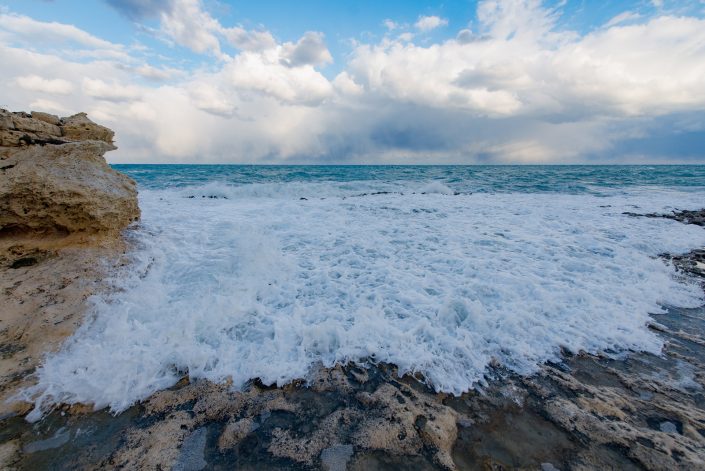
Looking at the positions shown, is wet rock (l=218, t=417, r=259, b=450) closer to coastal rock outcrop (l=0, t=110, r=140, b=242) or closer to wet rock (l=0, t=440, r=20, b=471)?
wet rock (l=0, t=440, r=20, b=471)

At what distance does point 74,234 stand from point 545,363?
7.37 meters

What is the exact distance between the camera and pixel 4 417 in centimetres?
246

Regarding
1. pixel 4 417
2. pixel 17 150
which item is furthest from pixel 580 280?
pixel 17 150

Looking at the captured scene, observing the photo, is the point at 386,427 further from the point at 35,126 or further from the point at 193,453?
the point at 35,126

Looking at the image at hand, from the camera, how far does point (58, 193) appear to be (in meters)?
5.12

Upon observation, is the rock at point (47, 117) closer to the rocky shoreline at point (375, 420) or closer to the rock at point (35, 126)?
the rock at point (35, 126)

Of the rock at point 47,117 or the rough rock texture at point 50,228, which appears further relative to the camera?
the rock at point 47,117

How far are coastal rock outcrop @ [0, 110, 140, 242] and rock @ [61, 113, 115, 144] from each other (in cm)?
2

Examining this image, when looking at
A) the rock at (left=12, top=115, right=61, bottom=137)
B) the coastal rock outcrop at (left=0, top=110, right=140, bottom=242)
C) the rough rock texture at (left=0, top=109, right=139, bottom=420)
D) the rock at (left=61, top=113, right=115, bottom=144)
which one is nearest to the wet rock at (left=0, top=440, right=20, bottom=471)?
the rough rock texture at (left=0, top=109, right=139, bottom=420)

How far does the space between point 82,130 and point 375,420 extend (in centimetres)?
842

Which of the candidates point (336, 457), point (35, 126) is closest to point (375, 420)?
point (336, 457)

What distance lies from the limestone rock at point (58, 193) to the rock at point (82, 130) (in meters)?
1.00

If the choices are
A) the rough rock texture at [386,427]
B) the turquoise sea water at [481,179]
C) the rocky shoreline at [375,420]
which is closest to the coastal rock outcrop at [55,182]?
the rocky shoreline at [375,420]

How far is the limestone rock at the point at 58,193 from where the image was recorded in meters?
4.97
